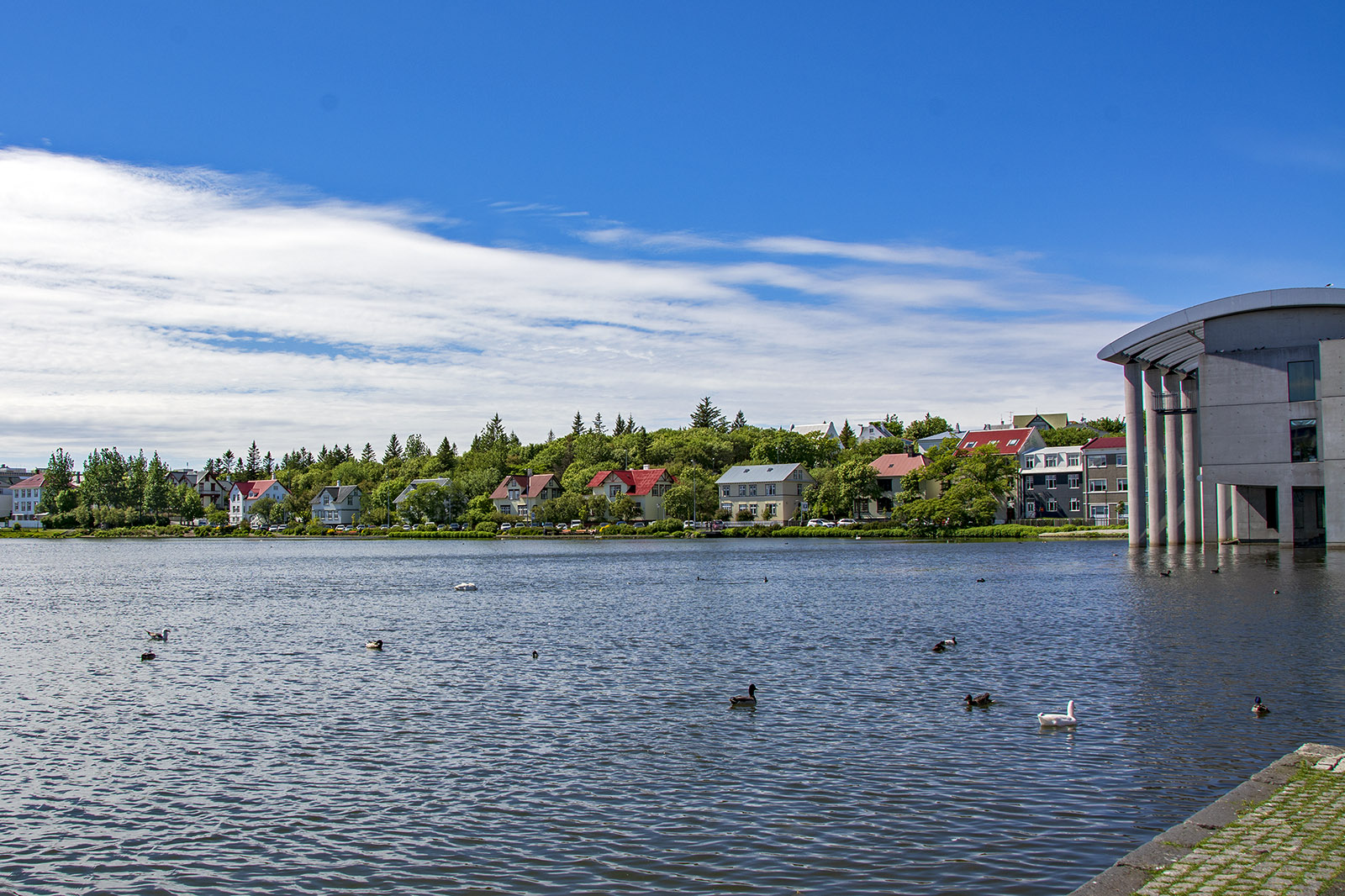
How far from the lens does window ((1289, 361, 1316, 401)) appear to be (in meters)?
55.3

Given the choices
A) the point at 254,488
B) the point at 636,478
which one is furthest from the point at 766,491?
the point at 254,488

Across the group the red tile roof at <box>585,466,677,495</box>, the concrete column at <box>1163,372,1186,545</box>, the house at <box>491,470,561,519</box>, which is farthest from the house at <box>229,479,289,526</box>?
the concrete column at <box>1163,372,1186,545</box>

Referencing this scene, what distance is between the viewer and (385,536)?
138m

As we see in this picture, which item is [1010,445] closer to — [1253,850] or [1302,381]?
[1302,381]

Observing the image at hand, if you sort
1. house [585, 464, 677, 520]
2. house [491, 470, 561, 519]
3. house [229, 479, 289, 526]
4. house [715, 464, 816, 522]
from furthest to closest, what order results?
house [229, 479, 289, 526]
house [491, 470, 561, 519]
house [585, 464, 677, 520]
house [715, 464, 816, 522]

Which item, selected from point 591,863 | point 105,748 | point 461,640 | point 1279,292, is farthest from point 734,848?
point 1279,292

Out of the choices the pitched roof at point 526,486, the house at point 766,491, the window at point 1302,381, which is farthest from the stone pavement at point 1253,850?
the pitched roof at point 526,486

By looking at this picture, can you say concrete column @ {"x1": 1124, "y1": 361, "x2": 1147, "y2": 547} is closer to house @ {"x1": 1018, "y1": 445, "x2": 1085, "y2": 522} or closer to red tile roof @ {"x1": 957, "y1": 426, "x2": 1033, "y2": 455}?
house @ {"x1": 1018, "y1": 445, "x2": 1085, "y2": 522}

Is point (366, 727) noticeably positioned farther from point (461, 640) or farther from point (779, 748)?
point (461, 640)

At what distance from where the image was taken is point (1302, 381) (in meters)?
55.6

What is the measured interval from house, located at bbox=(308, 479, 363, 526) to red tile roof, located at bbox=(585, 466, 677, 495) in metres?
52.9

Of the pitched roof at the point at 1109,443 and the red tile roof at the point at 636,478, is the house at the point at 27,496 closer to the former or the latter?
the red tile roof at the point at 636,478

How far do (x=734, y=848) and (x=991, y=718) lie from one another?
24.5 ft

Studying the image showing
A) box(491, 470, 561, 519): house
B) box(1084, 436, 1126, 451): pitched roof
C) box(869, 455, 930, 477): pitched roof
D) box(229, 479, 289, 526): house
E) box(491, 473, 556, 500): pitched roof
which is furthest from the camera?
box(229, 479, 289, 526): house
